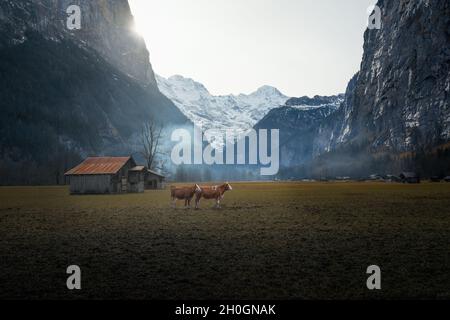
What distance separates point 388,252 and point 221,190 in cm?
2186

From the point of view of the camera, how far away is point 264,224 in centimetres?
2402

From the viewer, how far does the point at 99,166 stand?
69.8 meters

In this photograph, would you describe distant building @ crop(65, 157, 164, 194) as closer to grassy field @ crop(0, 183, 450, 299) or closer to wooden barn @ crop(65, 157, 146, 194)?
wooden barn @ crop(65, 157, 146, 194)

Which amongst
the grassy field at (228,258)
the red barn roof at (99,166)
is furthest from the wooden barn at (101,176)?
the grassy field at (228,258)

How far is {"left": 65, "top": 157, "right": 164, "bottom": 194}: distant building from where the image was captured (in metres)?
67.4

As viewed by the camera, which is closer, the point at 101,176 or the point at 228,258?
the point at 228,258

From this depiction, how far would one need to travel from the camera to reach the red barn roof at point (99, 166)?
221ft

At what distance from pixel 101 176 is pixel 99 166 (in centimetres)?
292
